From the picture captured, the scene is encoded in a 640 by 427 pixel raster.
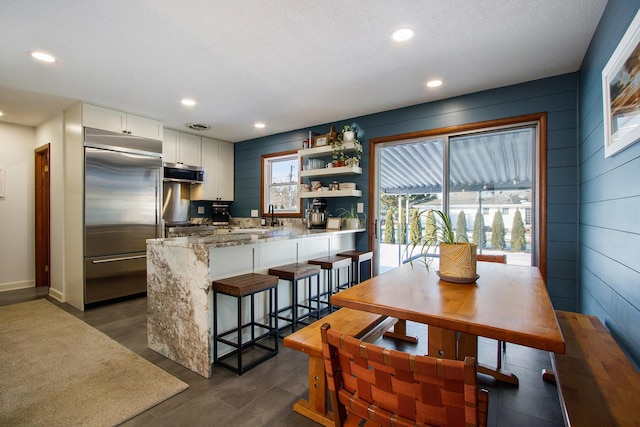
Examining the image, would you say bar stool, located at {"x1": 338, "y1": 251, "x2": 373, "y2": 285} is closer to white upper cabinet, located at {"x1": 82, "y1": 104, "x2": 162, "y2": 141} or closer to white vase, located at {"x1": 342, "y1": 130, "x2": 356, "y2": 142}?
white vase, located at {"x1": 342, "y1": 130, "x2": 356, "y2": 142}

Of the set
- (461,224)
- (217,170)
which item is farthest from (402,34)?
(217,170)

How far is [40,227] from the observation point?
484 cm

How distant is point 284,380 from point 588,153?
3.07m

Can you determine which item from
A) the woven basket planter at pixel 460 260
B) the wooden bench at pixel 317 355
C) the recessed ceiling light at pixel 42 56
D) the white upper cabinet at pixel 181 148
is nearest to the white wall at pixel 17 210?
the white upper cabinet at pixel 181 148

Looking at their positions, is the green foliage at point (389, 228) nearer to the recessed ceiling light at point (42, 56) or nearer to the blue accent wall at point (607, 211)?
the blue accent wall at point (607, 211)

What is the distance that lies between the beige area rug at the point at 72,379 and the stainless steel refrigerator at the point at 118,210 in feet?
3.03

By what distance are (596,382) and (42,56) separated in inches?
174

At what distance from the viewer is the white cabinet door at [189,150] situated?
513 cm

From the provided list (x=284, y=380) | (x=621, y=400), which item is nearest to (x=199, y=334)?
(x=284, y=380)

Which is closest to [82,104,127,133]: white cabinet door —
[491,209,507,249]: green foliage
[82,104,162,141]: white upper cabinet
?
[82,104,162,141]: white upper cabinet

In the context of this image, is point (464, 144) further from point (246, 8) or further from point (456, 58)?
point (246, 8)

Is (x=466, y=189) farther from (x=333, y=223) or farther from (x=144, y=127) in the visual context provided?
(x=144, y=127)

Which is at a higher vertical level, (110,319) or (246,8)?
(246,8)

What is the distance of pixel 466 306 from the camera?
1.29 metres
